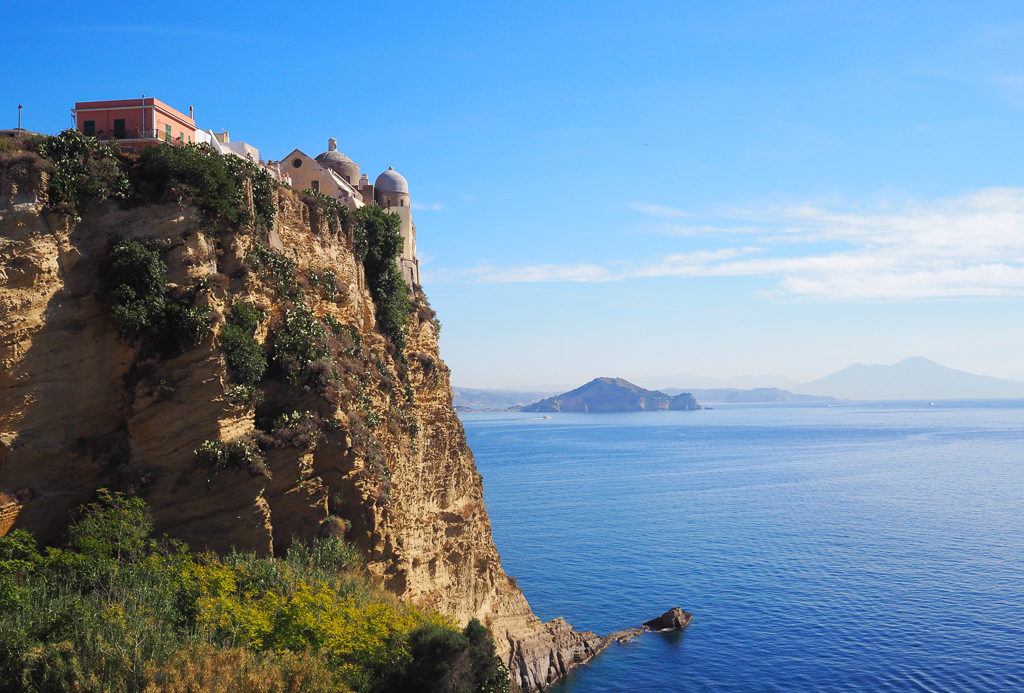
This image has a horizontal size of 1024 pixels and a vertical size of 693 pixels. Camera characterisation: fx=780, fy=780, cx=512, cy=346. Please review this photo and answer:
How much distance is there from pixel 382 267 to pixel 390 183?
16.8 meters

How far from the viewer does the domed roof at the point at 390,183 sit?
171ft

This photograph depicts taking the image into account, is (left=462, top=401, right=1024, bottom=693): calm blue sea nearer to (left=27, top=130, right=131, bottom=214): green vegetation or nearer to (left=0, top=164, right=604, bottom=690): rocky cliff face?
(left=0, top=164, right=604, bottom=690): rocky cliff face

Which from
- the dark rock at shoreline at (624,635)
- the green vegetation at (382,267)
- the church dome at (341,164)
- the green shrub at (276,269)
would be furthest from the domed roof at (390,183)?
the dark rock at shoreline at (624,635)

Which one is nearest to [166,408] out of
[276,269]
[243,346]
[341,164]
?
[243,346]

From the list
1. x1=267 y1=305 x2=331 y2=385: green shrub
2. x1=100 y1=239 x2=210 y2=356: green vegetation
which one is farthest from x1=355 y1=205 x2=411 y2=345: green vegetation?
x1=100 y1=239 x2=210 y2=356: green vegetation

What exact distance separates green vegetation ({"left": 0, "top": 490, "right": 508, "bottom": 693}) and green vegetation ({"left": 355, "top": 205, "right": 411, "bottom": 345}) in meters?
12.5

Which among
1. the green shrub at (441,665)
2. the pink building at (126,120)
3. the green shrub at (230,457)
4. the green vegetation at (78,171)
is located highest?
the pink building at (126,120)

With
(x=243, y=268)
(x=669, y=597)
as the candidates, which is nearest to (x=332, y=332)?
(x=243, y=268)

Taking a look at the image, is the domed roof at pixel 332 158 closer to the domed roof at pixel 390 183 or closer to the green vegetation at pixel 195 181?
the domed roof at pixel 390 183

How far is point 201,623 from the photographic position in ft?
64.3

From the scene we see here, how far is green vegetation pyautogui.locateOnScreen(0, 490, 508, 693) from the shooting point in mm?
16625

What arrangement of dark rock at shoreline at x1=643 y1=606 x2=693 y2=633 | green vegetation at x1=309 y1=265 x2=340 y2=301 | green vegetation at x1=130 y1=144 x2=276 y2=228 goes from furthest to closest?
dark rock at shoreline at x1=643 y1=606 x2=693 y2=633 → green vegetation at x1=309 y1=265 x2=340 y2=301 → green vegetation at x1=130 y1=144 x2=276 y2=228

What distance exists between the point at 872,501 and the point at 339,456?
7994cm

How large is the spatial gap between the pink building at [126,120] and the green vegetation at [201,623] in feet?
56.2
